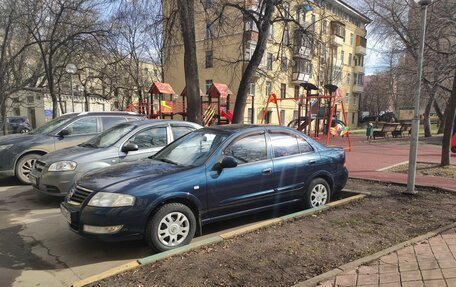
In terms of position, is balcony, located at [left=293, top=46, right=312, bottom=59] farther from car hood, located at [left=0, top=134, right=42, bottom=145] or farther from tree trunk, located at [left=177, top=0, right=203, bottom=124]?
car hood, located at [left=0, top=134, right=42, bottom=145]

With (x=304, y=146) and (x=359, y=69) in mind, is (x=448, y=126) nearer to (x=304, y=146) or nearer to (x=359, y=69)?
(x=304, y=146)

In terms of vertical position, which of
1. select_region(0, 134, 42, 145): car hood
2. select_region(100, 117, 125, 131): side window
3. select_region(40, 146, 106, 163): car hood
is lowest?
select_region(40, 146, 106, 163): car hood

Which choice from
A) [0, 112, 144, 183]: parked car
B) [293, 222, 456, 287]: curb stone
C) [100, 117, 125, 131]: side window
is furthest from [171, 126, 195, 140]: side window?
[293, 222, 456, 287]: curb stone

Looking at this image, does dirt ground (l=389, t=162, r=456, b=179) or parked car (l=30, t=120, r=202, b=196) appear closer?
parked car (l=30, t=120, r=202, b=196)

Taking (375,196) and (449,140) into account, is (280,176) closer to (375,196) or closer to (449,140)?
(375,196)

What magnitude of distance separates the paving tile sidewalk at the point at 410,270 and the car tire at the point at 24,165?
23.5ft

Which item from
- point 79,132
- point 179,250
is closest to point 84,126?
point 79,132

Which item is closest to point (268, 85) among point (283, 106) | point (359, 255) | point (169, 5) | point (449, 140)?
point (283, 106)

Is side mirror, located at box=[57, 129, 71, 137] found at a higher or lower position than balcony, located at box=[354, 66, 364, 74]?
lower

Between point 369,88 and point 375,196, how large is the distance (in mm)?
67867

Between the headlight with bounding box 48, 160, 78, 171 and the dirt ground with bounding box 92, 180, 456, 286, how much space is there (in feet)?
10.9

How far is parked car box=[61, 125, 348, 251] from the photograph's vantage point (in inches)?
162

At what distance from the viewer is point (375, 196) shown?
6.44 m

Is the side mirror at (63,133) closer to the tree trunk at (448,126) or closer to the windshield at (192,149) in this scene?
the windshield at (192,149)
